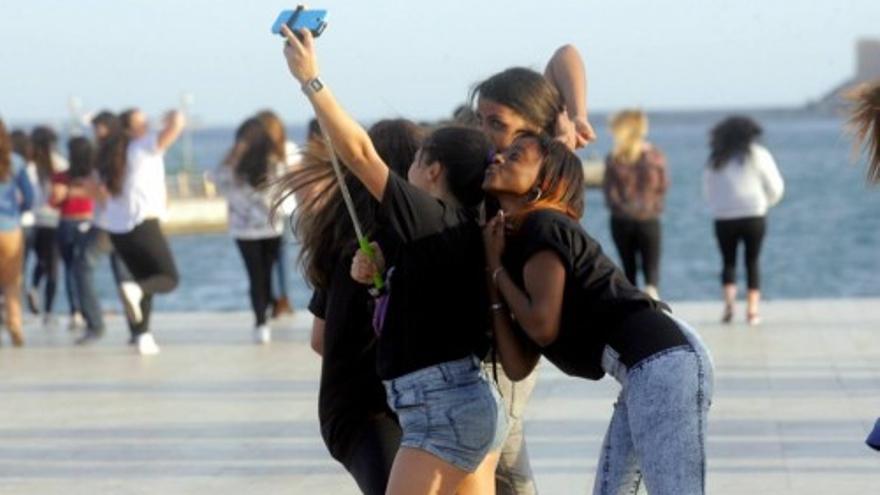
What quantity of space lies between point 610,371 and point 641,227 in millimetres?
10228

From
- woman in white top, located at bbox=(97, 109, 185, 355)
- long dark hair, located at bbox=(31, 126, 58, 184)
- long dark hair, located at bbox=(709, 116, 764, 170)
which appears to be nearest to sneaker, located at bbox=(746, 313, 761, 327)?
long dark hair, located at bbox=(709, 116, 764, 170)

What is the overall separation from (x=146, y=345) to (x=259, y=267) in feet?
3.68

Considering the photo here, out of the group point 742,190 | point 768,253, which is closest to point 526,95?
point 742,190

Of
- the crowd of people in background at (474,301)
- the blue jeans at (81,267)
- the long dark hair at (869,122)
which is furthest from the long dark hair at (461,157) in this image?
→ the blue jeans at (81,267)

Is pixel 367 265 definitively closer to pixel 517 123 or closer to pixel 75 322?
pixel 517 123

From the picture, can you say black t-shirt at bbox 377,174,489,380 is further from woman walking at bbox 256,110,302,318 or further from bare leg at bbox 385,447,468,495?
woman walking at bbox 256,110,302,318

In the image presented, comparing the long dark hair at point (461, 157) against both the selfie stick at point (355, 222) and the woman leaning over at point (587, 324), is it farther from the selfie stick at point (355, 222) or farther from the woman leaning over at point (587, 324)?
the selfie stick at point (355, 222)

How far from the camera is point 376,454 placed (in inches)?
228

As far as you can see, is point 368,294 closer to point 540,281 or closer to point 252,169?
point 540,281

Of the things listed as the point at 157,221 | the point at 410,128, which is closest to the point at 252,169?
the point at 157,221

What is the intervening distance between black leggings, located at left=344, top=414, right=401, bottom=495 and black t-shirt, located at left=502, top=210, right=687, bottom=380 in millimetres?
514

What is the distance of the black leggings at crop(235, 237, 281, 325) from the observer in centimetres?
1499

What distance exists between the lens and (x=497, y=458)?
5941 mm

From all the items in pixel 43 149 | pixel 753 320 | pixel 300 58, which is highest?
pixel 300 58
